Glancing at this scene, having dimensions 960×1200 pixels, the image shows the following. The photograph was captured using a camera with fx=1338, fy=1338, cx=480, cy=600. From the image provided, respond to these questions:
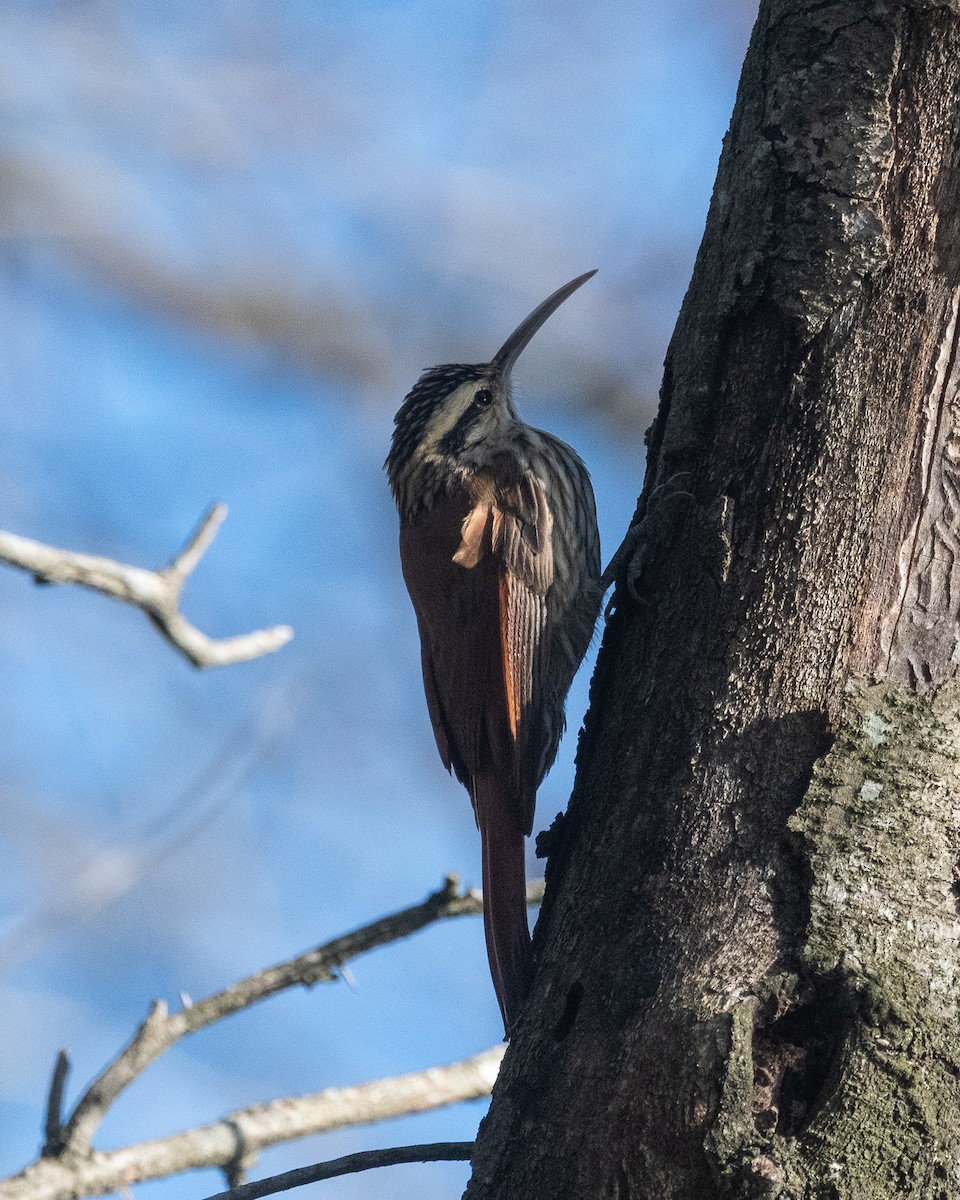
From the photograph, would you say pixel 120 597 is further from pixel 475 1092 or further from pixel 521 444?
pixel 475 1092

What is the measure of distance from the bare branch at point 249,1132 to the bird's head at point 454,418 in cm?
155

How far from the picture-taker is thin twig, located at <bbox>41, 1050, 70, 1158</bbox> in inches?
110

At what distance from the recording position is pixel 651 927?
184cm

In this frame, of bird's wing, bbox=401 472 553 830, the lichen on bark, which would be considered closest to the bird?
bird's wing, bbox=401 472 553 830

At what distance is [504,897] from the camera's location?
2711mm

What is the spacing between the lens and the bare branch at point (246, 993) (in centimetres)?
297

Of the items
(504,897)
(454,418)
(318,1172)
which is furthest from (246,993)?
(454,418)

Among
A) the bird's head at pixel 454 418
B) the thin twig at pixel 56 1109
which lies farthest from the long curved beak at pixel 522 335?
the thin twig at pixel 56 1109

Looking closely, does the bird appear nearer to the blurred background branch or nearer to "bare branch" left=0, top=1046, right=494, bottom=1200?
the blurred background branch

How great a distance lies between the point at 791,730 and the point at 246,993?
73.0 inches

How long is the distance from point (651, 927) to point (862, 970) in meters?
0.29

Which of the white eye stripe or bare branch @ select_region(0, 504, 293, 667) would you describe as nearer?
bare branch @ select_region(0, 504, 293, 667)

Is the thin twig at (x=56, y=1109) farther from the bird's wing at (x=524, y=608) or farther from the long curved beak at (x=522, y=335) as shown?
the long curved beak at (x=522, y=335)

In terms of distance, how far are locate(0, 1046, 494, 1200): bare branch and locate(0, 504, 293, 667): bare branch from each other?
3.61 feet
